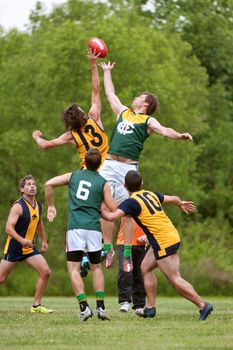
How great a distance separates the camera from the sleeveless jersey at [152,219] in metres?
14.4

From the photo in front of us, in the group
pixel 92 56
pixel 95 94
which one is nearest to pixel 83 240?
pixel 95 94

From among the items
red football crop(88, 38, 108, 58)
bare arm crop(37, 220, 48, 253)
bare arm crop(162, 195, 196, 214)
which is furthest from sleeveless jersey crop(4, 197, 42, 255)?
bare arm crop(162, 195, 196, 214)

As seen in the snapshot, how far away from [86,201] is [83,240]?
48 cm

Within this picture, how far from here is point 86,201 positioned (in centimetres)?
1447

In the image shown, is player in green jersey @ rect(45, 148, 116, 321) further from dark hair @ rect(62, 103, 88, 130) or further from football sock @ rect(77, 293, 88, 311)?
dark hair @ rect(62, 103, 88, 130)

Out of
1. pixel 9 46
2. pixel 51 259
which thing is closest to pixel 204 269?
pixel 51 259

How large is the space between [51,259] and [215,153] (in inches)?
706

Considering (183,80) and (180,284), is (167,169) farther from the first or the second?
(180,284)

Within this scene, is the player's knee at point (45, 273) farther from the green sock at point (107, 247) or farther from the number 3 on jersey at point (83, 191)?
the number 3 on jersey at point (83, 191)

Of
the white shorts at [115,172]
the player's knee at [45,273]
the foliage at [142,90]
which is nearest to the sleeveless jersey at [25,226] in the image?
the player's knee at [45,273]

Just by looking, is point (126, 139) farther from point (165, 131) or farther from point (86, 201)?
point (86, 201)

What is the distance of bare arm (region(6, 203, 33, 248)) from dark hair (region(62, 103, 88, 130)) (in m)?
1.84

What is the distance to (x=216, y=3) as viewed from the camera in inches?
2502

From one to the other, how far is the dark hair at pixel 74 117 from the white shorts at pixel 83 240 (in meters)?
2.06
